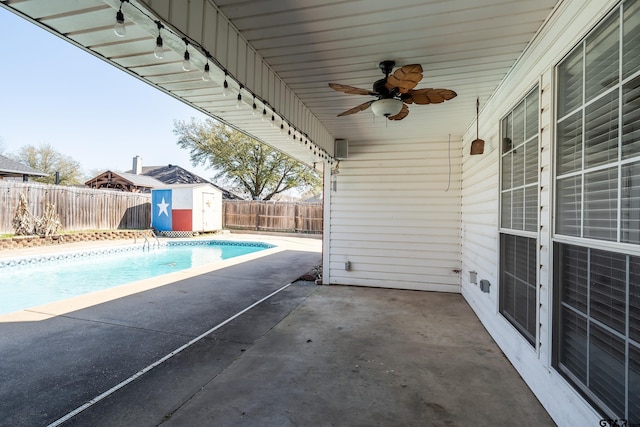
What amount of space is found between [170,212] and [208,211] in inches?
66.2

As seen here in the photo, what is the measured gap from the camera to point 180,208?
14227 mm

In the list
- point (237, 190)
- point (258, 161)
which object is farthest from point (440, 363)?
point (237, 190)

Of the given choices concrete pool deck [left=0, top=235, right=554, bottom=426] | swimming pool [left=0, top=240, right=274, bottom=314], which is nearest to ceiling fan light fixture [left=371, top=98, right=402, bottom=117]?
concrete pool deck [left=0, top=235, right=554, bottom=426]

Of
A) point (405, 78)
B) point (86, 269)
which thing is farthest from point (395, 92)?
point (86, 269)

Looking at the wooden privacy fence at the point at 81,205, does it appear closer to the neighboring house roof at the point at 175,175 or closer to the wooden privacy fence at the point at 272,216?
the wooden privacy fence at the point at 272,216

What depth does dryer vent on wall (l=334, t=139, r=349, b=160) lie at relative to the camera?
18.2 feet

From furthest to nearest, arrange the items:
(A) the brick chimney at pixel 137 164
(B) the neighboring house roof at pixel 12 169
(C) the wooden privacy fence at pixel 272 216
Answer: (A) the brick chimney at pixel 137 164 < (C) the wooden privacy fence at pixel 272 216 < (B) the neighboring house roof at pixel 12 169

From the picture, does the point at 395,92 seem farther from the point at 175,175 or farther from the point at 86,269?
the point at 175,175

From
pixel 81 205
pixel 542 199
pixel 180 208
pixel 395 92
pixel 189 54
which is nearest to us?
pixel 189 54

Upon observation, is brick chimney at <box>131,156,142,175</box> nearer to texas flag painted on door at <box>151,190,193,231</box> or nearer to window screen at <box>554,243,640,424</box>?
texas flag painted on door at <box>151,190,193,231</box>

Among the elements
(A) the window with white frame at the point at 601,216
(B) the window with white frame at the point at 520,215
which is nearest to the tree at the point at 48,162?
(B) the window with white frame at the point at 520,215

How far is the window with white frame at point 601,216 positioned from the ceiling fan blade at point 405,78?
932 mm

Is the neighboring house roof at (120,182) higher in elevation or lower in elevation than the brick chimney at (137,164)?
lower

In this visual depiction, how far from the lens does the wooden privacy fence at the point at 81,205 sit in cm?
988
